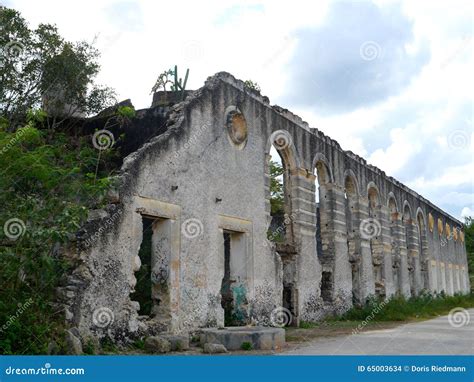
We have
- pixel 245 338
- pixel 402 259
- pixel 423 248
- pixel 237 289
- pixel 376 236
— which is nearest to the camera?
pixel 245 338

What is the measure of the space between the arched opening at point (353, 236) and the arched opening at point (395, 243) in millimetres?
4271

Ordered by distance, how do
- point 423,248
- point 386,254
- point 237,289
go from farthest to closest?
point 423,248, point 386,254, point 237,289

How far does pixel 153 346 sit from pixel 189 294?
1843 millimetres

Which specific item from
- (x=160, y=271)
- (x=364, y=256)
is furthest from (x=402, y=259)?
(x=160, y=271)

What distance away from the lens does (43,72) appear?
1648 centimetres

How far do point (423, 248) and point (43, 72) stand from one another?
18940 millimetres

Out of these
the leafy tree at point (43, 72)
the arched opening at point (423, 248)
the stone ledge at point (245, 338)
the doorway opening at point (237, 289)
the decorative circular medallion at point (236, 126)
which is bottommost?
the stone ledge at point (245, 338)

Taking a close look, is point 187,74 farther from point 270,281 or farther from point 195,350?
point 195,350

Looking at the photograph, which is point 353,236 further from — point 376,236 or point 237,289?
point 237,289

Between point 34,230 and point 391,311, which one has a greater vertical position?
point 34,230

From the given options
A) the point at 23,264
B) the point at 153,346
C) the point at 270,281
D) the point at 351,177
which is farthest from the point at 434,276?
the point at 23,264

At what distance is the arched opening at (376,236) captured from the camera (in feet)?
64.5

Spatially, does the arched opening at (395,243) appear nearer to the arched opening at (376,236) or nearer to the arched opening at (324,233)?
the arched opening at (376,236)

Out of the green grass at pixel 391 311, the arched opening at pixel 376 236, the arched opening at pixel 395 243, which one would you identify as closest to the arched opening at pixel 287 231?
the green grass at pixel 391 311
